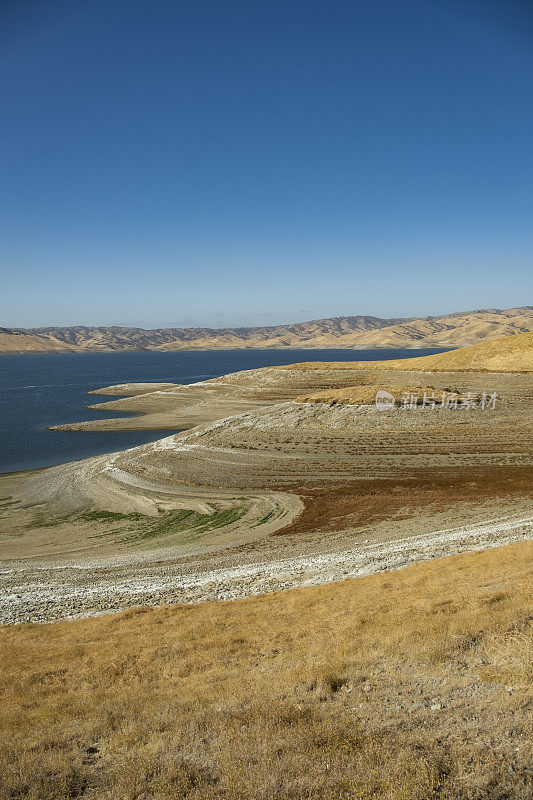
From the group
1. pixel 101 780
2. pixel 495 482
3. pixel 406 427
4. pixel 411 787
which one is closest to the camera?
pixel 411 787

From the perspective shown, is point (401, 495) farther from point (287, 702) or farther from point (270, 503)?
point (287, 702)

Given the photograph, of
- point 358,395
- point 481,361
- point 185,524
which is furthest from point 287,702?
point 481,361

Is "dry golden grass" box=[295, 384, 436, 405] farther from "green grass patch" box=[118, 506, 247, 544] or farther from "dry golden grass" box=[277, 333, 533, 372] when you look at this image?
"dry golden grass" box=[277, 333, 533, 372]

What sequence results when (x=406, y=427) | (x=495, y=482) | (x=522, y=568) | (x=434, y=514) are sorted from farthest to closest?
(x=406, y=427), (x=495, y=482), (x=434, y=514), (x=522, y=568)

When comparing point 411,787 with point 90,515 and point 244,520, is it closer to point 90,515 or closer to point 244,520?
point 244,520

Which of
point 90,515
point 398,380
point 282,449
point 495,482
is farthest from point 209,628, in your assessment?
point 398,380

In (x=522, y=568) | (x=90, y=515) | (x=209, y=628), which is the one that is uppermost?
(x=522, y=568)

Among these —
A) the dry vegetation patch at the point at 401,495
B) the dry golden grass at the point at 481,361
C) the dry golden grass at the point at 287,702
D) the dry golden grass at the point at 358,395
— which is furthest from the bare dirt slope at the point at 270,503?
the dry golden grass at the point at 481,361
